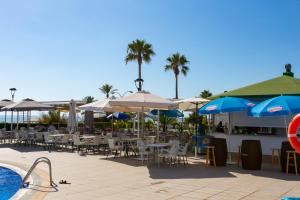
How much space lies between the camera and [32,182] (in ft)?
26.6

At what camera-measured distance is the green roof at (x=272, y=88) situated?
14.1 meters

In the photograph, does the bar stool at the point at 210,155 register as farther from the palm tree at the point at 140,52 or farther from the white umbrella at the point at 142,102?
the palm tree at the point at 140,52

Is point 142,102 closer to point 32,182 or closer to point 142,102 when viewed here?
point 142,102

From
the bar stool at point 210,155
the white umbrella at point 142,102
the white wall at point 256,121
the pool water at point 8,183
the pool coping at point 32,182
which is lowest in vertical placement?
the pool water at point 8,183

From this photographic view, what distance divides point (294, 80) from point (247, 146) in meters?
5.70

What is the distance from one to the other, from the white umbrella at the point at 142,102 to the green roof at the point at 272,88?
4.07 metres

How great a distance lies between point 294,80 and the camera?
49.2 feet

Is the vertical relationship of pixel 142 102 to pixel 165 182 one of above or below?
above

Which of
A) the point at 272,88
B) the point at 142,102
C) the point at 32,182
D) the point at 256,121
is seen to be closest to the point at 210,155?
the point at 142,102

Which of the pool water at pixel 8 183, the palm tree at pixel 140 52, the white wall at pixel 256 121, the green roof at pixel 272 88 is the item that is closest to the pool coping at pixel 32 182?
the pool water at pixel 8 183

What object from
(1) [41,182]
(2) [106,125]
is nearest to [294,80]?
(1) [41,182]

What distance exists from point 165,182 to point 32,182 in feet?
10.1

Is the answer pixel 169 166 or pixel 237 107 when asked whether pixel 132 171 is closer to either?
pixel 169 166

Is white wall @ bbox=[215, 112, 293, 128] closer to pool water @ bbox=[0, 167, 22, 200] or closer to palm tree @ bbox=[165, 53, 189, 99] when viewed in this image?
pool water @ bbox=[0, 167, 22, 200]
